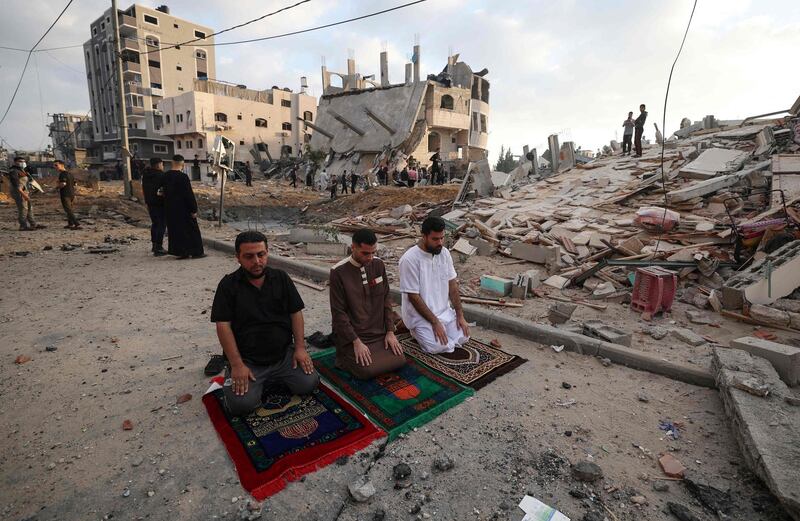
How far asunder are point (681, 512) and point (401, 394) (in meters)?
1.88

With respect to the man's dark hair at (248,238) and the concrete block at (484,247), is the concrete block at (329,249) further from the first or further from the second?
the man's dark hair at (248,238)

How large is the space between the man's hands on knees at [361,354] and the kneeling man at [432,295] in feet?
2.75

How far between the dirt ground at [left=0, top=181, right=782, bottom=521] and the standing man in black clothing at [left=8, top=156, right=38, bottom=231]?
23.9ft

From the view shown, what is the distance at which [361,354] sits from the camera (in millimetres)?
3398

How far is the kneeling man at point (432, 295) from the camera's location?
3.99 meters

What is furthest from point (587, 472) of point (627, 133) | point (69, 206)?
point (627, 133)

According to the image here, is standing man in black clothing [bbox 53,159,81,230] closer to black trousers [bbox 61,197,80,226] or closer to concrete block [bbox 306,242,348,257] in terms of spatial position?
black trousers [bbox 61,197,80,226]

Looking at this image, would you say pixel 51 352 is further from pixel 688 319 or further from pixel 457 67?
pixel 457 67

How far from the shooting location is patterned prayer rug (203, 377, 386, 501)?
237 cm

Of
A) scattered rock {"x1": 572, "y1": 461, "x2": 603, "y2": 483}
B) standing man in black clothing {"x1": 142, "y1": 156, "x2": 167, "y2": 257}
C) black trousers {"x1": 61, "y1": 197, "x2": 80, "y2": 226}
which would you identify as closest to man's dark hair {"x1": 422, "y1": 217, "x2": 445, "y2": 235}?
scattered rock {"x1": 572, "y1": 461, "x2": 603, "y2": 483}

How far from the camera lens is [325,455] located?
2.52m

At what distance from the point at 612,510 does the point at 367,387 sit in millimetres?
1869

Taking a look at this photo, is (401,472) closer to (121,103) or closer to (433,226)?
(433,226)

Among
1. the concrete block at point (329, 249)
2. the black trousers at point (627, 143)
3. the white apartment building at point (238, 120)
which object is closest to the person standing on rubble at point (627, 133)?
the black trousers at point (627, 143)
